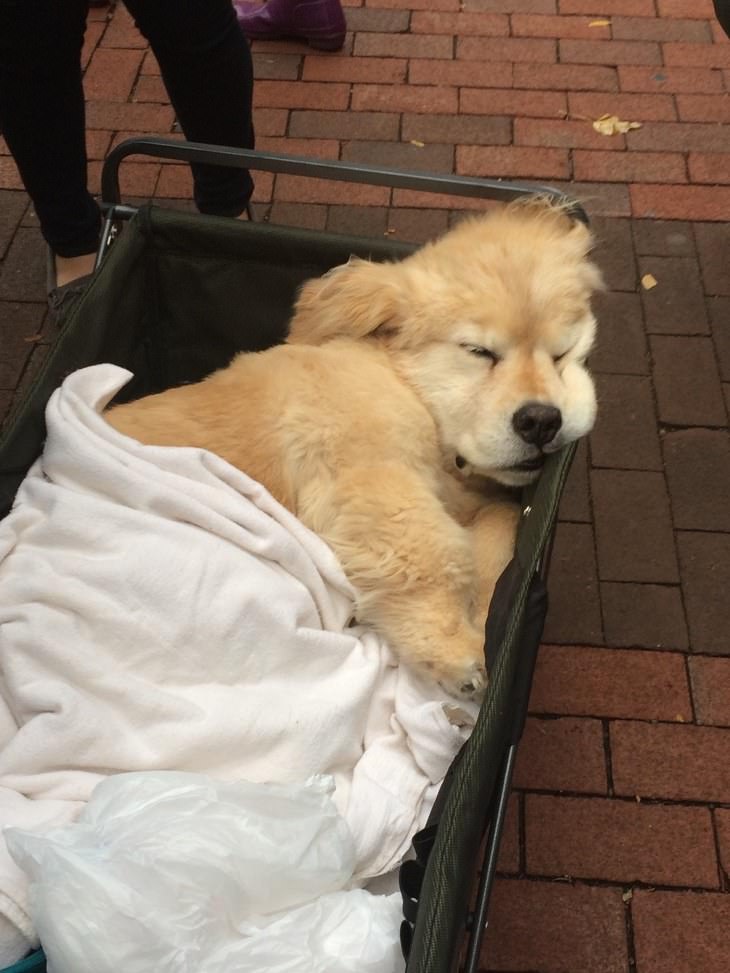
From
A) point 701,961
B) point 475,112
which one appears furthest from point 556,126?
point 701,961

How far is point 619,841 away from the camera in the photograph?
1.97m

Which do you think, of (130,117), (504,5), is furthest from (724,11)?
(130,117)

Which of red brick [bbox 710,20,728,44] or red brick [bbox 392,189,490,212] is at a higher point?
red brick [bbox 710,20,728,44]

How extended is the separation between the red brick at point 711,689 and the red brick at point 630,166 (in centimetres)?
201

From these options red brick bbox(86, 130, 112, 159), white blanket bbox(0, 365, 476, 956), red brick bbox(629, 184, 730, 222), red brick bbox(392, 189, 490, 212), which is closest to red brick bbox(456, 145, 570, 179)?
red brick bbox(392, 189, 490, 212)

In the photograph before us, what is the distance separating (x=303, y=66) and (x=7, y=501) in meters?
2.98

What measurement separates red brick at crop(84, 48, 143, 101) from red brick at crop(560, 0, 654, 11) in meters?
1.99

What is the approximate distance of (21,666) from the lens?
1435 millimetres

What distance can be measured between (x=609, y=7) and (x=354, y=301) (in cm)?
327

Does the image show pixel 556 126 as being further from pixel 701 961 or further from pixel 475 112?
pixel 701 961

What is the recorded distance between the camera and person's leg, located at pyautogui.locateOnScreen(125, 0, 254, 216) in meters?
2.15

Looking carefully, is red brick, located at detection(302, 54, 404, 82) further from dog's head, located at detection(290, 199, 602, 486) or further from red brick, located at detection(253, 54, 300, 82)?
dog's head, located at detection(290, 199, 602, 486)

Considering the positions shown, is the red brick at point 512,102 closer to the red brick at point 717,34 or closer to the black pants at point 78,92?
the red brick at point 717,34

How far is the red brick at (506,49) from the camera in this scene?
3955 mm
